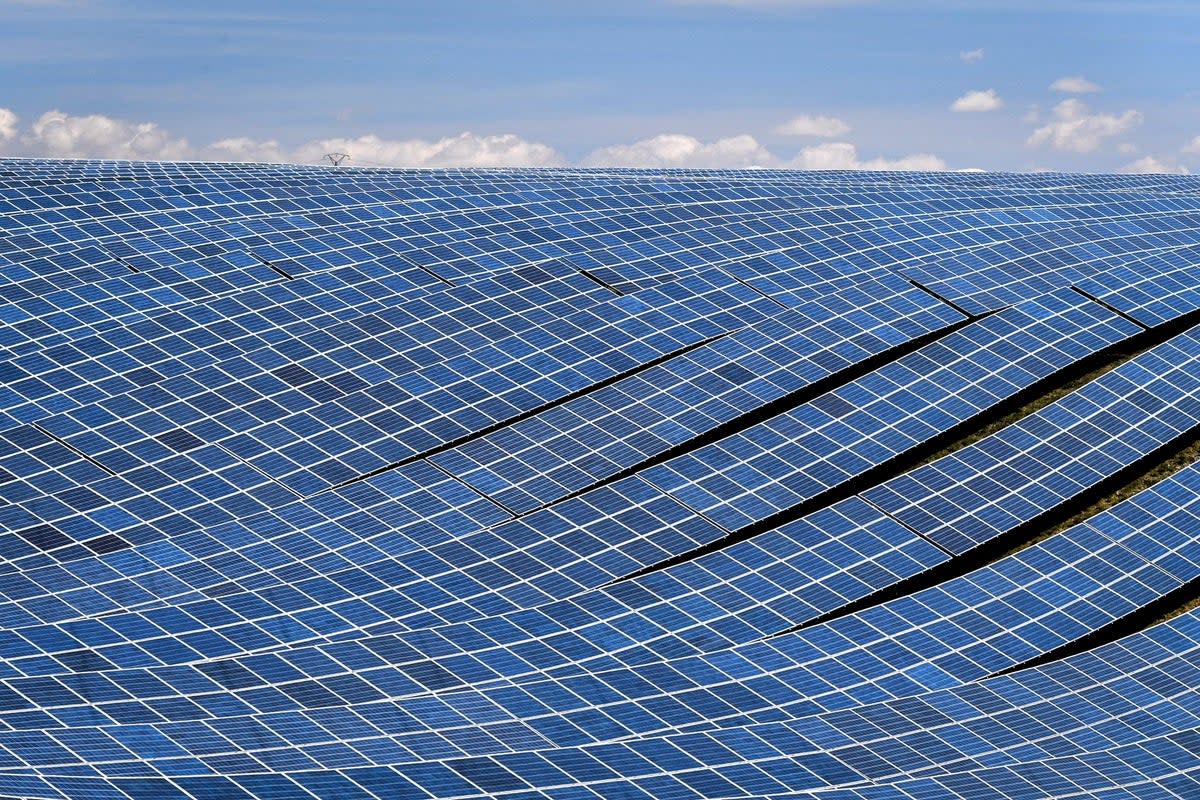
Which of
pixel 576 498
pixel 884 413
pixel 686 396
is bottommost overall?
pixel 576 498

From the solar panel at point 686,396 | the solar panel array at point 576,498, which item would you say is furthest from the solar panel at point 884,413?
the solar panel at point 686,396

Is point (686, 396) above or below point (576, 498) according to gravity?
above

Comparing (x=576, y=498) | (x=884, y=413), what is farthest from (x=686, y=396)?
(x=576, y=498)

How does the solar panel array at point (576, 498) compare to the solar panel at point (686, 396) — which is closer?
the solar panel array at point (576, 498)

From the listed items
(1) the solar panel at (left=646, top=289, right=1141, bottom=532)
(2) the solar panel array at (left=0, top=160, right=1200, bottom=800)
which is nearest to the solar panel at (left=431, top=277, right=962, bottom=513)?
(2) the solar panel array at (left=0, top=160, right=1200, bottom=800)

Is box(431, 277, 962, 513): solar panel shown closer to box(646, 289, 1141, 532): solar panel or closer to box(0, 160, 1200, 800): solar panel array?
box(0, 160, 1200, 800): solar panel array

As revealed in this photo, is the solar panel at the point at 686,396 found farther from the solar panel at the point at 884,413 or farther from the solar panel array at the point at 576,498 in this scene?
the solar panel at the point at 884,413

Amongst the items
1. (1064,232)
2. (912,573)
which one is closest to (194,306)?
(912,573)

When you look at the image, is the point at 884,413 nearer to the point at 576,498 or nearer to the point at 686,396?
the point at 686,396
